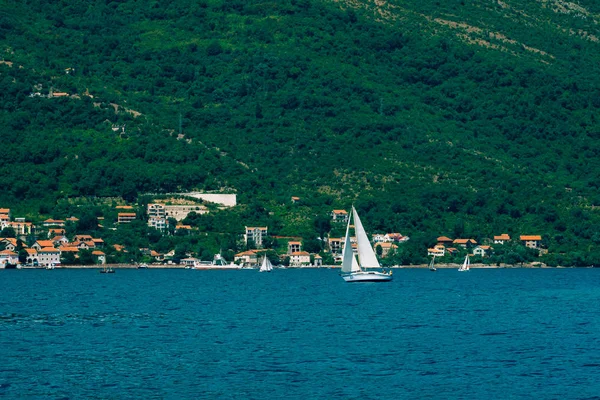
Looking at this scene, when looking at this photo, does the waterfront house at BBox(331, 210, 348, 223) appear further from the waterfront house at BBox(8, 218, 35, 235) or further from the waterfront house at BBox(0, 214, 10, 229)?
the waterfront house at BBox(0, 214, 10, 229)

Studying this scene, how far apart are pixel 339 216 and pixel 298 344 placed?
370 feet

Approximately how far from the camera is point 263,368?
48.2 metres

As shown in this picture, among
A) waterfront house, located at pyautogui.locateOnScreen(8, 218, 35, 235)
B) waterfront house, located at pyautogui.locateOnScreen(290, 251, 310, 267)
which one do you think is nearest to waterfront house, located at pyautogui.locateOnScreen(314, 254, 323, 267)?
waterfront house, located at pyautogui.locateOnScreen(290, 251, 310, 267)

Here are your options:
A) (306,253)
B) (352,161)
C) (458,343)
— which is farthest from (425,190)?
(458,343)

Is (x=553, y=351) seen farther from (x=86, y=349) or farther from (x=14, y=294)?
(x=14, y=294)

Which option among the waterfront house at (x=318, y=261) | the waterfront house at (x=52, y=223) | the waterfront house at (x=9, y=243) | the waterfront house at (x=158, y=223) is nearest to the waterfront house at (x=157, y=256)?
the waterfront house at (x=158, y=223)

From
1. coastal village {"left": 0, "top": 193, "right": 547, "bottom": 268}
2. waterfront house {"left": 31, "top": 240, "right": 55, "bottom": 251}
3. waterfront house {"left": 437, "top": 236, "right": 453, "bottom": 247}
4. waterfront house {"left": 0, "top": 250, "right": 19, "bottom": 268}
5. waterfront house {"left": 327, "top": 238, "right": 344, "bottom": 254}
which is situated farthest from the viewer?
waterfront house {"left": 437, "top": 236, "right": 453, "bottom": 247}

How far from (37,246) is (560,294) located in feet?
251

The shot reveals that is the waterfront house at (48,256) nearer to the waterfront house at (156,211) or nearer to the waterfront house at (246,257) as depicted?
the waterfront house at (156,211)

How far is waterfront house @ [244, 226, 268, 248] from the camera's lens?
15850cm

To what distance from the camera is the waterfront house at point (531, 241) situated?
167125mm

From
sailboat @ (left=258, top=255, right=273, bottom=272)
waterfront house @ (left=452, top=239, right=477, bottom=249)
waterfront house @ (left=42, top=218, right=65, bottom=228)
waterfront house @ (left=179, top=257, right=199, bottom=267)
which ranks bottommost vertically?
waterfront house @ (left=179, top=257, right=199, bottom=267)

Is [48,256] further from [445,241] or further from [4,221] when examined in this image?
[445,241]

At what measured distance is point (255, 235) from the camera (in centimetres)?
15988
